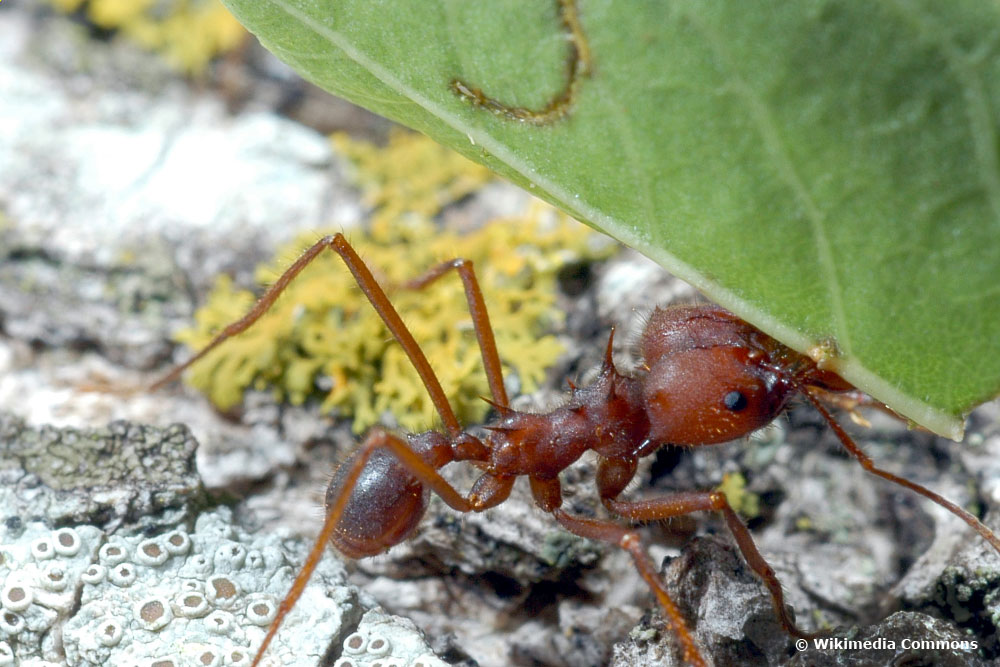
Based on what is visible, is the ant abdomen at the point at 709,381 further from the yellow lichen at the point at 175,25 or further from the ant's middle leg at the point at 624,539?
the yellow lichen at the point at 175,25

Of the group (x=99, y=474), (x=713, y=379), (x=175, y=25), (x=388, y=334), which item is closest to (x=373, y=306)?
(x=388, y=334)

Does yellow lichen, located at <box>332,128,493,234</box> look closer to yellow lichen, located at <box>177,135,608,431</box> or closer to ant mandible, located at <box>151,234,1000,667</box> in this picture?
yellow lichen, located at <box>177,135,608,431</box>

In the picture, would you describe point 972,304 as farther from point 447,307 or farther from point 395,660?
point 447,307

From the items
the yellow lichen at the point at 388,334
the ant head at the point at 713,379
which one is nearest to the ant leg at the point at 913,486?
the ant head at the point at 713,379

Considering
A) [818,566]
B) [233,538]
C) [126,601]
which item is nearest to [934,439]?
[818,566]

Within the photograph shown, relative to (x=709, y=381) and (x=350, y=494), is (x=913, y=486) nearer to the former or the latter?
(x=709, y=381)

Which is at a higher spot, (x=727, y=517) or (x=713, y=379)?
(x=713, y=379)
